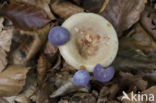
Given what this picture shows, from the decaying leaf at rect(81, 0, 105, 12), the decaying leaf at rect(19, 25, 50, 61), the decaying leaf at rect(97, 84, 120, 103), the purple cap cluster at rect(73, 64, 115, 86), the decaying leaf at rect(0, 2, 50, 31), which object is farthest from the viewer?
the decaying leaf at rect(81, 0, 105, 12)

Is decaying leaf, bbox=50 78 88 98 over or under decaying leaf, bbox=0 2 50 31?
under

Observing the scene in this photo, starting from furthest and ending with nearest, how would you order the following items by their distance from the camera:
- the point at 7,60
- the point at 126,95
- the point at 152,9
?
the point at 152,9 < the point at 7,60 < the point at 126,95

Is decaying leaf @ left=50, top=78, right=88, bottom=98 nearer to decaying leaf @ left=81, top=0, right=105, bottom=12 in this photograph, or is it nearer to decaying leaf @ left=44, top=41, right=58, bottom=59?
decaying leaf @ left=44, top=41, right=58, bottom=59

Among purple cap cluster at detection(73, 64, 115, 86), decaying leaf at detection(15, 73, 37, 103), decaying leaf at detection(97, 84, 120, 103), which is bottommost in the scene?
decaying leaf at detection(15, 73, 37, 103)

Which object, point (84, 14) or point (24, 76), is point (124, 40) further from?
point (24, 76)

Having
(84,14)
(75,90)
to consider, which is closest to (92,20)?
(84,14)

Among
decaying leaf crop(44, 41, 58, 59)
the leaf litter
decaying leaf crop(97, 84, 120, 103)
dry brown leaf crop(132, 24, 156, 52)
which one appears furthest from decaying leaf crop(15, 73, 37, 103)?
dry brown leaf crop(132, 24, 156, 52)

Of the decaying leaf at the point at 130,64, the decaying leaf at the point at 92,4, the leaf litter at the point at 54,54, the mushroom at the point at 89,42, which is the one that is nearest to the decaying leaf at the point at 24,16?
the leaf litter at the point at 54,54
